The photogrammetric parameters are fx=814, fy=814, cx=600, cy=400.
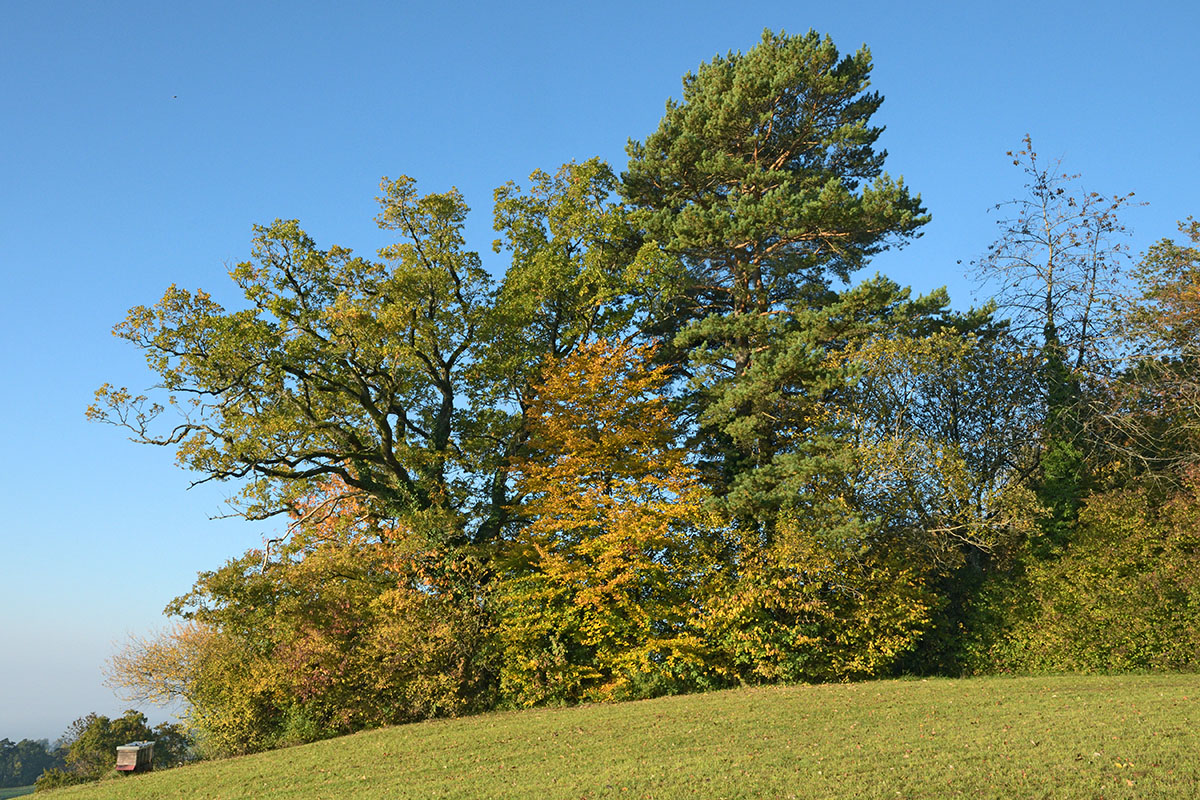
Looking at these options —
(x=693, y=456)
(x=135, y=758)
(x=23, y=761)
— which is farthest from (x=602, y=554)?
(x=23, y=761)

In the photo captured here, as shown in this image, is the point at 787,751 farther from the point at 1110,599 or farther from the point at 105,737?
the point at 105,737

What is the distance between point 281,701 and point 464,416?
31.7 ft

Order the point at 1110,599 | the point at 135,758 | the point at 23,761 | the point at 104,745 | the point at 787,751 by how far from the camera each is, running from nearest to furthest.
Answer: the point at 787,751
the point at 135,758
the point at 1110,599
the point at 104,745
the point at 23,761

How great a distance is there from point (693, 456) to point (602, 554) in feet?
17.5

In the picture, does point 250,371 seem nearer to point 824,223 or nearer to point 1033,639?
point 824,223

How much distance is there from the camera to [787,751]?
11695 mm

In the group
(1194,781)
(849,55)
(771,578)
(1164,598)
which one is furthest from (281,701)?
(849,55)

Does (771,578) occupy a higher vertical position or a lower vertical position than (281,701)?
higher

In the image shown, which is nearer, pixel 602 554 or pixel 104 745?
pixel 602 554

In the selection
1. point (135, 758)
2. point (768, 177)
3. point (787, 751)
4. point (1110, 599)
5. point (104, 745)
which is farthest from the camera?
point (104, 745)

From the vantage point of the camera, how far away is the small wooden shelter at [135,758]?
1822 cm

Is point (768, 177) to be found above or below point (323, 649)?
above

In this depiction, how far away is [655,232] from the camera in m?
24.2

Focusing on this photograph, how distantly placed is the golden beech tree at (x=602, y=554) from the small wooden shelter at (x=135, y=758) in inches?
321
